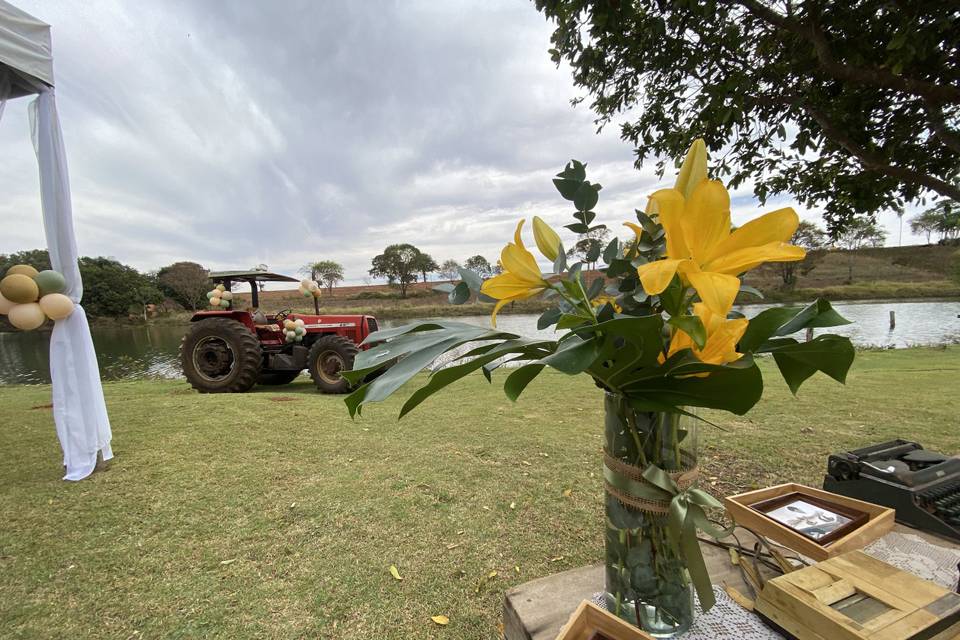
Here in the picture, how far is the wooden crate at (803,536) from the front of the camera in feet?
2.62

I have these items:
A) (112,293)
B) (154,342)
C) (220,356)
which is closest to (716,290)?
(220,356)

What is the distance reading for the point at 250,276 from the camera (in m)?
5.77

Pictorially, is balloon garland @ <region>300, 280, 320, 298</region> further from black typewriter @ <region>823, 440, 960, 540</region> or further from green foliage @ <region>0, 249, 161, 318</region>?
green foliage @ <region>0, 249, 161, 318</region>

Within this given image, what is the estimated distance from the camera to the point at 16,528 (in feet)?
5.71

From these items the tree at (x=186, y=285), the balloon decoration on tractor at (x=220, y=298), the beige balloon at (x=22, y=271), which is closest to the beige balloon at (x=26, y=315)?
the beige balloon at (x=22, y=271)

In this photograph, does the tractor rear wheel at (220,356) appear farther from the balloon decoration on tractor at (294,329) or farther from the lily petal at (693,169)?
the lily petal at (693,169)

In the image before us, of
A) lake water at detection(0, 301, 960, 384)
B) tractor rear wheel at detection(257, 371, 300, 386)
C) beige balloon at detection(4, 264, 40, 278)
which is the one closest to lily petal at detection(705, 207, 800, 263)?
beige balloon at detection(4, 264, 40, 278)

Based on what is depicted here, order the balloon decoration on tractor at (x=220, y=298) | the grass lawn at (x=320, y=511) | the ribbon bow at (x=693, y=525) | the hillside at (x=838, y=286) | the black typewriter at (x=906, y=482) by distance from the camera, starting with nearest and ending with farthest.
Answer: the ribbon bow at (x=693, y=525) < the black typewriter at (x=906, y=482) < the grass lawn at (x=320, y=511) < the balloon decoration on tractor at (x=220, y=298) < the hillside at (x=838, y=286)

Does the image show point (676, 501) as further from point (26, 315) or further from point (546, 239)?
point (26, 315)

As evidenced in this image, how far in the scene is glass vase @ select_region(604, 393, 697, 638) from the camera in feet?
1.94

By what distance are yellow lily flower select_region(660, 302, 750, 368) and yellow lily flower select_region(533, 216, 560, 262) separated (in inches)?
8.7

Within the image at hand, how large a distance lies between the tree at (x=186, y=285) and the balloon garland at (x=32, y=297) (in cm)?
2742

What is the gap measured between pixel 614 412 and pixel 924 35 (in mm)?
2651

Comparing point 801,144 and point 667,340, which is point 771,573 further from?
point 801,144
